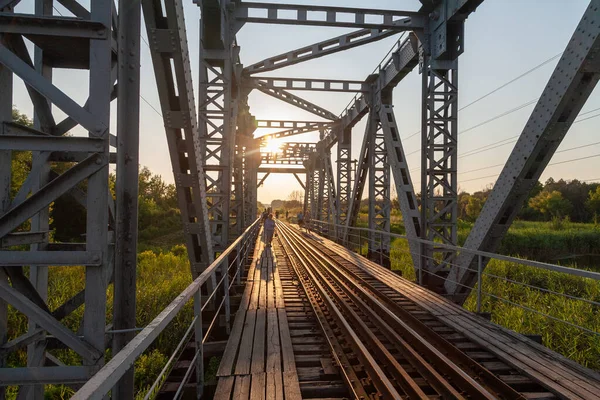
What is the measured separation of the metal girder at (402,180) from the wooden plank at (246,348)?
5.10 metres

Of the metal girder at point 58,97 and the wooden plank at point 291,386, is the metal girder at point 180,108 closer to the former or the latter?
the metal girder at point 58,97

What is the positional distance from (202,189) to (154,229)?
3675cm

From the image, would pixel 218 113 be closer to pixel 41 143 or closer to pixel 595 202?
pixel 41 143

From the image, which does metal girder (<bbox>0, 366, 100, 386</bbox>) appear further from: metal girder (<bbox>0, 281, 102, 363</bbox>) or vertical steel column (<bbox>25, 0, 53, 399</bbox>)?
vertical steel column (<bbox>25, 0, 53, 399</bbox>)

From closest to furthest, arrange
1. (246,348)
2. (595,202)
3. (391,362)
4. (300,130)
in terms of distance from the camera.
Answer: (391,362) < (246,348) < (300,130) < (595,202)

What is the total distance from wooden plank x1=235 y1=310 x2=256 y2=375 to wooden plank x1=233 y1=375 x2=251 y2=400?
0.12m

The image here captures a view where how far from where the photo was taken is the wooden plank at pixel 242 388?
3387 mm

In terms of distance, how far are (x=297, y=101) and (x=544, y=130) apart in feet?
40.2

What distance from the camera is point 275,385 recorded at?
143 inches

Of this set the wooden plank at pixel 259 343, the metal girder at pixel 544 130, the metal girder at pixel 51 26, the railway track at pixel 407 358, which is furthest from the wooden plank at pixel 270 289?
the metal girder at pixel 51 26

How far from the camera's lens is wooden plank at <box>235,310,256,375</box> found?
3961mm

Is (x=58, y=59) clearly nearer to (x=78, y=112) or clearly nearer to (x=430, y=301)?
(x=78, y=112)

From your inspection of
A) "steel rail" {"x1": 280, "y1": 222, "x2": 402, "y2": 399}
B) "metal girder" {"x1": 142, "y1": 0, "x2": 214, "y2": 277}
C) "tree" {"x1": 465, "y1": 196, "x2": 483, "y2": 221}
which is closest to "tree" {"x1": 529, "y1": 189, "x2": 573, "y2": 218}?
"tree" {"x1": 465, "y1": 196, "x2": 483, "y2": 221}

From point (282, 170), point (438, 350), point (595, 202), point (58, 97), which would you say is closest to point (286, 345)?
point (438, 350)
